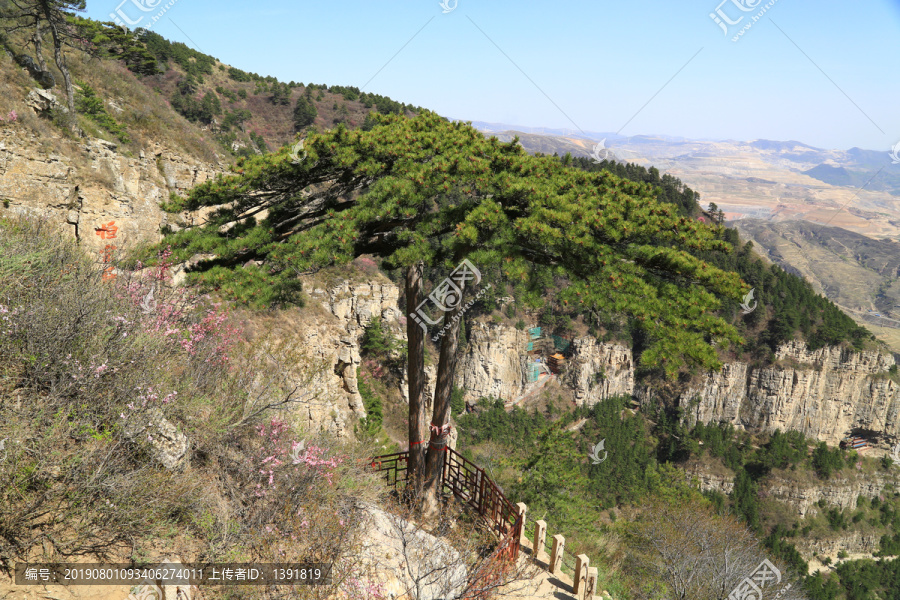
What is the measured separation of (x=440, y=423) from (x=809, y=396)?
264 ft

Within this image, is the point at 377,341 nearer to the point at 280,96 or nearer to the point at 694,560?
the point at 694,560

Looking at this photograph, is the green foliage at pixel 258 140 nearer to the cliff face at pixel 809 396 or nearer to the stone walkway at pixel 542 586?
the stone walkway at pixel 542 586

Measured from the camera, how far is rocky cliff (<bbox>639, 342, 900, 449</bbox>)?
67.6 meters

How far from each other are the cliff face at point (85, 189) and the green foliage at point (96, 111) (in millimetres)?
1218

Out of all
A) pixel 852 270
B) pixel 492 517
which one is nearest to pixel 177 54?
pixel 492 517

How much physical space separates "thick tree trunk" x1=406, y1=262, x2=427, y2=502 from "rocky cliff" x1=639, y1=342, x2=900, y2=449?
232 ft

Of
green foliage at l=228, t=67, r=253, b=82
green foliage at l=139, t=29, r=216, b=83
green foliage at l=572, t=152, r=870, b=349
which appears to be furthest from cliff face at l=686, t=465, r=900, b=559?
green foliage at l=228, t=67, r=253, b=82

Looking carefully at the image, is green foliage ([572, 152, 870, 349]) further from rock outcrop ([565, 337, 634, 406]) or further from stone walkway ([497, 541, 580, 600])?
stone walkway ([497, 541, 580, 600])

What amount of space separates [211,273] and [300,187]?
2.27 meters

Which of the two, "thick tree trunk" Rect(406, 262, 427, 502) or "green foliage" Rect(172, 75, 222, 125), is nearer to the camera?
"thick tree trunk" Rect(406, 262, 427, 502)

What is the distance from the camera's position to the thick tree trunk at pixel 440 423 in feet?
27.8

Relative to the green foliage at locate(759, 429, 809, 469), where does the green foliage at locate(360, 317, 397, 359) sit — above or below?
above

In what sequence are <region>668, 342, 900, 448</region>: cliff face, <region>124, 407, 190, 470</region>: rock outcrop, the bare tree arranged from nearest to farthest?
<region>124, 407, 190, 470</region>: rock outcrop, the bare tree, <region>668, 342, 900, 448</region>: cliff face

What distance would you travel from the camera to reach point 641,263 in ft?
23.3
